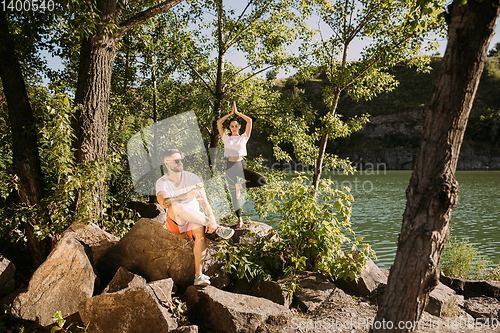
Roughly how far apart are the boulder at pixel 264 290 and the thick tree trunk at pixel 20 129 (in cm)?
299

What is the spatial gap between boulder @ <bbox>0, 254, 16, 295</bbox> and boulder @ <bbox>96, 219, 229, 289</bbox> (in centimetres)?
128

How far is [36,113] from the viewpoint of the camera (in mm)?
4859

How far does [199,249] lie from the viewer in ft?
12.5

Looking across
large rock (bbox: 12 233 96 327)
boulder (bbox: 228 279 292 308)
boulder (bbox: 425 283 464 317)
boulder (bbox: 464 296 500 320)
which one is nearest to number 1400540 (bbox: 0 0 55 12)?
large rock (bbox: 12 233 96 327)

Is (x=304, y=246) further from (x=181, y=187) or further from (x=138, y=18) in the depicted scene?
(x=138, y=18)

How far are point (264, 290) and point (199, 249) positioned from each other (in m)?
1.00

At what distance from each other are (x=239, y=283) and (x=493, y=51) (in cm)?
12594

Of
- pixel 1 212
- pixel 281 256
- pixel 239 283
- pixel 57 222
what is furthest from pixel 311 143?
pixel 1 212

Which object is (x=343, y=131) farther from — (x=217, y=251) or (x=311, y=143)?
(x=217, y=251)

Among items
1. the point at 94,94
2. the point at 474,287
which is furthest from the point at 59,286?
the point at 474,287

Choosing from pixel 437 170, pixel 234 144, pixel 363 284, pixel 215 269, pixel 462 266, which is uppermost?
pixel 234 144

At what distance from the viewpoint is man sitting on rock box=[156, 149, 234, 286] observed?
12.5ft

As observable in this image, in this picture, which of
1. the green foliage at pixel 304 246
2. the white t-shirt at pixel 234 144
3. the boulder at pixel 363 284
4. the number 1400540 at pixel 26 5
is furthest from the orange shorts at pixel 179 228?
the number 1400540 at pixel 26 5

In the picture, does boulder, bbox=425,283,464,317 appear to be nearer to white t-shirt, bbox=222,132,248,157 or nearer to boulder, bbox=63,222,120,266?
white t-shirt, bbox=222,132,248,157
